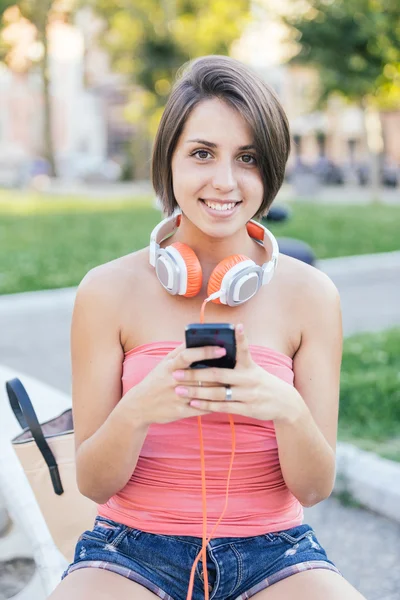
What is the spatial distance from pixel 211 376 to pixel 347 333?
610cm

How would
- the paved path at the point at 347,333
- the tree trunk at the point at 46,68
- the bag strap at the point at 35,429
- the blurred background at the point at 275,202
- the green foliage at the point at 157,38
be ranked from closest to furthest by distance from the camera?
the bag strap at the point at 35,429 → the paved path at the point at 347,333 → the blurred background at the point at 275,202 → the green foliage at the point at 157,38 → the tree trunk at the point at 46,68

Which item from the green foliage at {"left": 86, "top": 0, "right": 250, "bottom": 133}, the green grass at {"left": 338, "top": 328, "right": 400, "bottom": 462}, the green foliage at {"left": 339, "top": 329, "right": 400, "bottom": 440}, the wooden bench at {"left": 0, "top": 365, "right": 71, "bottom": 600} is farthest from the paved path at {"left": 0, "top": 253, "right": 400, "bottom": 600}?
the green foliage at {"left": 86, "top": 0, "right": 250, "bottom": 133}

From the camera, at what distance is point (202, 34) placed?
27641 mm

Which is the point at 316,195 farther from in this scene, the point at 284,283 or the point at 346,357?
the point at 284,283

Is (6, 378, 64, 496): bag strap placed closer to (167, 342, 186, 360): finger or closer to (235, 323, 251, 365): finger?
(167, 342, 186, 360): finger

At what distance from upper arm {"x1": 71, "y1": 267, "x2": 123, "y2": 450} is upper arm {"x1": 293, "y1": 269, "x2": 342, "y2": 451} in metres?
0.43

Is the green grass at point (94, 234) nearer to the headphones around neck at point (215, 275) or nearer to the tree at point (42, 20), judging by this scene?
the headphones around neck at point (215, 275)

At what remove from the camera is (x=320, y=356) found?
1.90 metres

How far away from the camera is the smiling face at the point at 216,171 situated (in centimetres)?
186

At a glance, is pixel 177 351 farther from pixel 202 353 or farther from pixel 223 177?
pixel 223 177

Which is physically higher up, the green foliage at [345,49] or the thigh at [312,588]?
the green foliage at [345,49]

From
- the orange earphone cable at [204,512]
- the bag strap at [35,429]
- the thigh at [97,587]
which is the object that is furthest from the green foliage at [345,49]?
the thigh at [97,587]

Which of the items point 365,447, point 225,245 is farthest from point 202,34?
point 225,245

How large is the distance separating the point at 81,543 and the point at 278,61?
2021 cm
